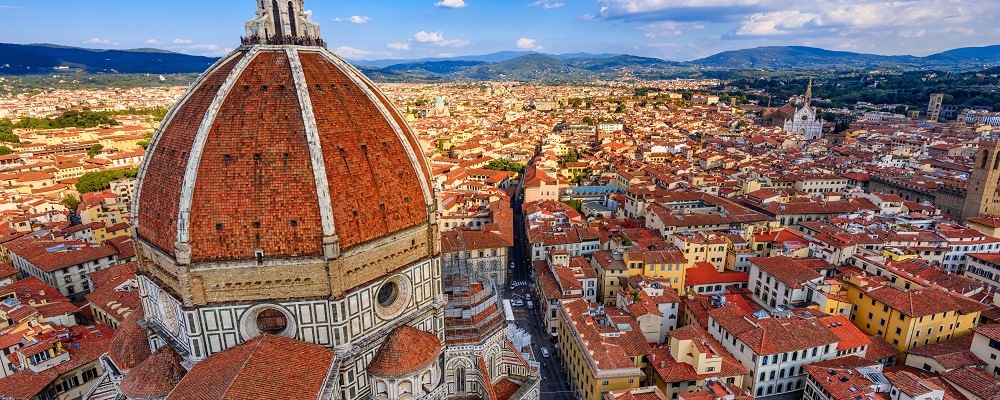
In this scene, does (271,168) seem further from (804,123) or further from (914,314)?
(804,123)

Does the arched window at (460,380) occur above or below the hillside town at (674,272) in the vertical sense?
above

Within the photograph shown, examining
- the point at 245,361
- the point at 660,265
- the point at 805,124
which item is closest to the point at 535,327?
the point at 660,265

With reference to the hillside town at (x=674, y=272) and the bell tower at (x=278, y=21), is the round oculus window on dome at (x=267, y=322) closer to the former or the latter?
the hillside town at (x=674, y=272)

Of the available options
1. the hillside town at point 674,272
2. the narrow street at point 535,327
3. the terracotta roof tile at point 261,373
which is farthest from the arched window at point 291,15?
the narrow street at point 535,327

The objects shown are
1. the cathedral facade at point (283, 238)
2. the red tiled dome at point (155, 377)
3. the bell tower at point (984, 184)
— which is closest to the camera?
Answer: the cathedral facade at point (283, 238)

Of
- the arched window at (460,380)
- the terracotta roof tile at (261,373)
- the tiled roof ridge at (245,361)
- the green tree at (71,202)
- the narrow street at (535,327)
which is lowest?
the narrow street at (535,327)

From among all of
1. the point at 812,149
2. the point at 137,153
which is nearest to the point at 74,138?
Result: the point at 137,153

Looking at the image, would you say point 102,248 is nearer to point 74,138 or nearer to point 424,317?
point 424,317
